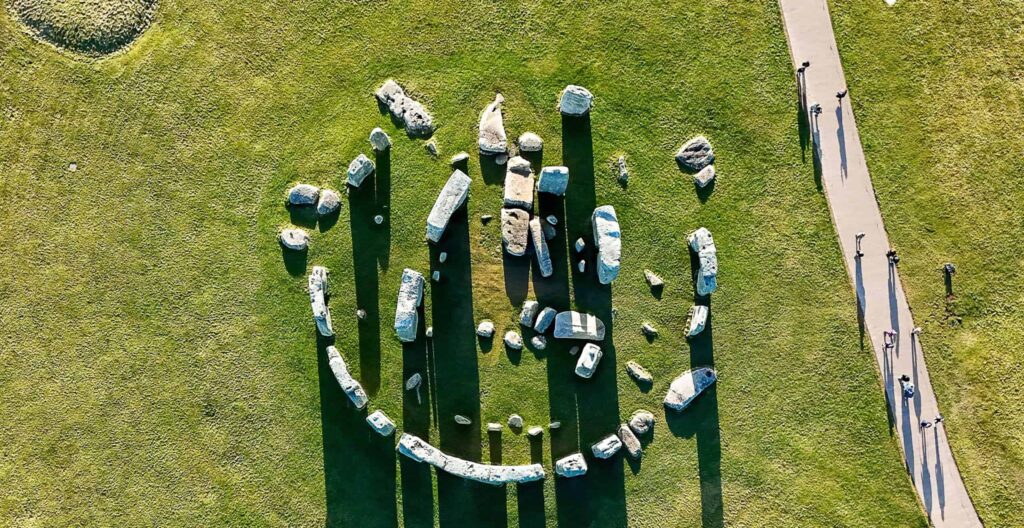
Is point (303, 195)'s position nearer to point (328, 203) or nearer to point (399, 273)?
point (328, 203)

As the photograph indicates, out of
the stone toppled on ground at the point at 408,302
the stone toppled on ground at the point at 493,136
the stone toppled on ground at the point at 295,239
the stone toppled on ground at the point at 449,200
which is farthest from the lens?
the stone toppled on ground at the point at 295,239

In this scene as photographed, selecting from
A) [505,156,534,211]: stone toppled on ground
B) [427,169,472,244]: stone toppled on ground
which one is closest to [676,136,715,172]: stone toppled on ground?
[505,156,534,211]: stone toppled on ground

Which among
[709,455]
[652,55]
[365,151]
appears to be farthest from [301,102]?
[709,455]

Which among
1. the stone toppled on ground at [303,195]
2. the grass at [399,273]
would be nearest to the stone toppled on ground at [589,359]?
→ the grass at [399,273]

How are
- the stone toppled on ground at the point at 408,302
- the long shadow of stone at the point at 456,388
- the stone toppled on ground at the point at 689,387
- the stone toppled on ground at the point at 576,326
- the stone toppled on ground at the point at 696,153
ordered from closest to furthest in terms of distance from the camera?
1. the stone toppled on ground at the point at 408,302
2. the stone toppled on ground at the point at 576,326
3. the stone toppled on ground at the point at 689,387
4. the stone toppled on ground at the point at 696,153
5. the long shadow of stone at the point at 456,388

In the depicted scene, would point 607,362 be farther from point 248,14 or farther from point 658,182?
point 248,14

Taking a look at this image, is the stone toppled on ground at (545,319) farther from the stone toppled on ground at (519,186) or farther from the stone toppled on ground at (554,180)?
the stone toppled on ground at (554,180)
